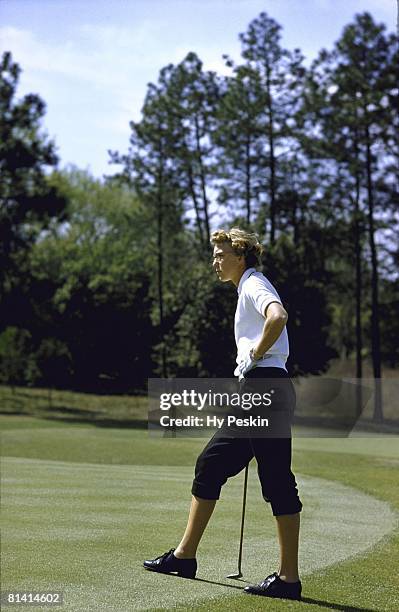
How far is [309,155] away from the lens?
138 ft

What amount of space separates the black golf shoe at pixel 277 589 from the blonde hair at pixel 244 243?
6.48 ft

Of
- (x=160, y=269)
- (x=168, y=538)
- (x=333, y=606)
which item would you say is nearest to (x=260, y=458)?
(x=333, y=606)

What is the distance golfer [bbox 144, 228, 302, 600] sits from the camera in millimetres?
5656

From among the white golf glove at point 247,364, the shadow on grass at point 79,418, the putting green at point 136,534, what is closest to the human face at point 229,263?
the white golf glove at point 247,364

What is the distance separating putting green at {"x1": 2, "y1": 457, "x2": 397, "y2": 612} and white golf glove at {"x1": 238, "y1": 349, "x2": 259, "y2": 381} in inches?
51.1

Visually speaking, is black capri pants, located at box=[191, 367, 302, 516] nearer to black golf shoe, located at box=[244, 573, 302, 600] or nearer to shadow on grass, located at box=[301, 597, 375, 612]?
black golf shoe, located at box=[244, 573, 302, 600]

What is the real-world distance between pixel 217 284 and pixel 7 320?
384 inches

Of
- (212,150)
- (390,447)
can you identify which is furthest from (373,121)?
(390,447)

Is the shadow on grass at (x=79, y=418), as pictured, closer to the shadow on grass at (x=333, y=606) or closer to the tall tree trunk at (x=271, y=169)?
the tall tree trunk at (x=271, y=169)

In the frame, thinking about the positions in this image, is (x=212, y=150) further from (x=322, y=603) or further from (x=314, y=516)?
(x=322, y=603)

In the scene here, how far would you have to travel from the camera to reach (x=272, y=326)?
5.58 meters

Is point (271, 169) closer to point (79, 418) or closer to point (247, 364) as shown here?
point (79, 418)

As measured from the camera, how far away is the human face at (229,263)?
245 inches

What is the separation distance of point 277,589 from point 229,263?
2041 millimetres
